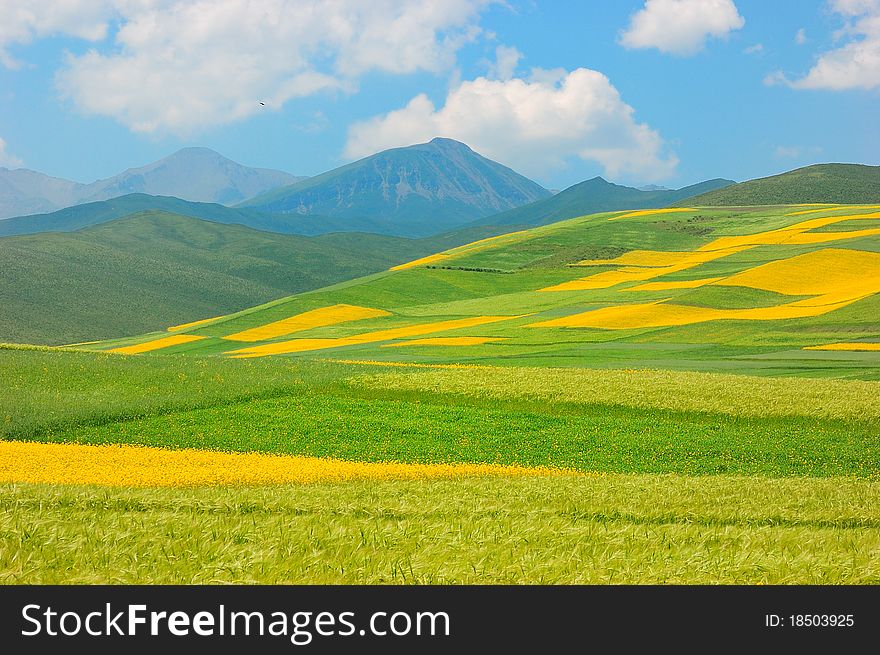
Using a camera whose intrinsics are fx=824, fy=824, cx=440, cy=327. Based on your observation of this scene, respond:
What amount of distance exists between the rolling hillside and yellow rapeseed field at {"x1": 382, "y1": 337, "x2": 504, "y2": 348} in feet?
0.78

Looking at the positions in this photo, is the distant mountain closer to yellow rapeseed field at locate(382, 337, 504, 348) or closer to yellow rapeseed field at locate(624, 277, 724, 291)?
yellow rapeseed field at locate(624, 277, 724, 291)

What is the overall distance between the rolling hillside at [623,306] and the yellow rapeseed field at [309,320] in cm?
24

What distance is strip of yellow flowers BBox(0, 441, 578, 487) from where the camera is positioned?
19.0m

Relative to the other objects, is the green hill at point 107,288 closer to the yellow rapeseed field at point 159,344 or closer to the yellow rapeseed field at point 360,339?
the yellow rapeseed field at point 159,344

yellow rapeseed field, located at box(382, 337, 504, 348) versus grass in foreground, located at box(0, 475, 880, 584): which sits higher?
grass in foreground, located at box(0, 475, 880, 584)

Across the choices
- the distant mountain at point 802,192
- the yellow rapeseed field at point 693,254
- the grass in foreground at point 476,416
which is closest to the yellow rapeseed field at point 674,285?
the yellow rapeseed field at point 693,254

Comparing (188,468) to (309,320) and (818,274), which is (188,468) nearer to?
(309,320)

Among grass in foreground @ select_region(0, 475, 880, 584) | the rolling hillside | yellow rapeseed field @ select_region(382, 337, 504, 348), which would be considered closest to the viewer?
grass in foreground @ select_region(0, 475, 880, 584)

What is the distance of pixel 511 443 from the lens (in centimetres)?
2591

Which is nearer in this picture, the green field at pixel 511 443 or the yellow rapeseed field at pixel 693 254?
the green field at pixel 511 443

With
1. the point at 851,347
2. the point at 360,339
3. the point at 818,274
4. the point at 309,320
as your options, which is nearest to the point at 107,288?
the point at 309,320

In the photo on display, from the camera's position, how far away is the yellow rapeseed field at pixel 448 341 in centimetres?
6238

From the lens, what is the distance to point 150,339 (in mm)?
91125

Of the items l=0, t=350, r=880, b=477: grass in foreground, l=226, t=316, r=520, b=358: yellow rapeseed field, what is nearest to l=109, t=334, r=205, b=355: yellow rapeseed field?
l=226, t=316, r=520, b=358: yellow rapeseed field
